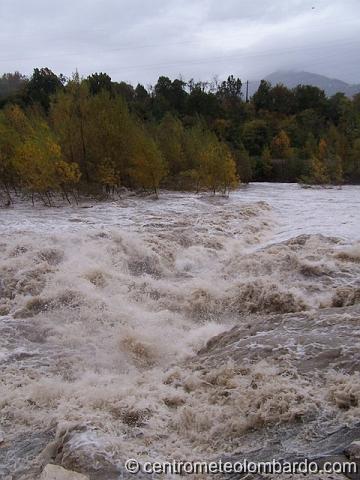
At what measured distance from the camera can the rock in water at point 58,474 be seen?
392 cm

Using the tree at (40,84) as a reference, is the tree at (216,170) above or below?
below

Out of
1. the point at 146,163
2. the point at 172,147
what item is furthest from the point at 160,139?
the point at 146,163

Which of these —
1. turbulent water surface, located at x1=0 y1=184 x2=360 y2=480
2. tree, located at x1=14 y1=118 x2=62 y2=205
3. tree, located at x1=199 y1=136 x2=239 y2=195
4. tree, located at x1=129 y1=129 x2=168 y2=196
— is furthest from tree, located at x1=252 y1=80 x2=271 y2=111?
turbulent water surface, located at x1=0 y1=184 x2=360 y2=480

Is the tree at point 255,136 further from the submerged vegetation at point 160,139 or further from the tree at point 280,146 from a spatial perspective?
the tree at point 280,146

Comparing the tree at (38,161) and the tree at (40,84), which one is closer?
the tree at (38,161)

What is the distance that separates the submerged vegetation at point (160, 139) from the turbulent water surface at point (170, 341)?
7639 mm

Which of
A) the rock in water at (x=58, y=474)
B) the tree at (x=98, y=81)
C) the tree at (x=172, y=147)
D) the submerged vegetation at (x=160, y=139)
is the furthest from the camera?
the tree at (x=98, y=81)

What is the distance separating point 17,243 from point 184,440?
340 inches

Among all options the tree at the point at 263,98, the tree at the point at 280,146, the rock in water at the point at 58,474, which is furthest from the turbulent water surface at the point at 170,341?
the tree at the point at 263,98

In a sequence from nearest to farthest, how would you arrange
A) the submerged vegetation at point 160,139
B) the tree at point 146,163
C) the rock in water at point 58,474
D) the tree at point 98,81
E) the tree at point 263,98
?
1. the rock in water at point 58,474
2. the submerged vegetation at point 160,139
3. the tree at point 146,163
4. the tree at point 98,81
5. the tree at point 263,98

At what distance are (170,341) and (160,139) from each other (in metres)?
23.4

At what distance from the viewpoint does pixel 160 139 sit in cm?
2944

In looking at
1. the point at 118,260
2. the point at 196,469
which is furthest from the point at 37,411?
the point at 118,260

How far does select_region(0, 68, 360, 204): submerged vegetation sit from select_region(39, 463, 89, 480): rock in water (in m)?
16.7
